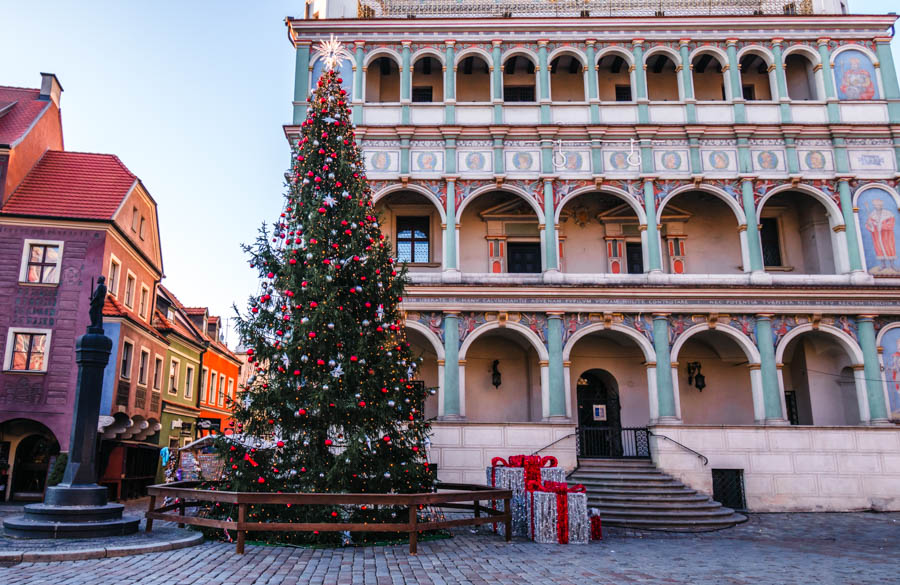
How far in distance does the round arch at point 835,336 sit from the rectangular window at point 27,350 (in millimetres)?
21803

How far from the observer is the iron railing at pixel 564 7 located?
24.5m

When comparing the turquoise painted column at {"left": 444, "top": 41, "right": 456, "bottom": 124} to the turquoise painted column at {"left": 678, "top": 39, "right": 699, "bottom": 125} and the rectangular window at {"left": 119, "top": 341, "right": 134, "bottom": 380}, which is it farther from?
the rectangular window at {"left": 119, "top": 341, "right": 134, "bottom": 380}

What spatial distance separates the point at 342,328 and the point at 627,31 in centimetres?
1692

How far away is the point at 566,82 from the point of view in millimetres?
24688

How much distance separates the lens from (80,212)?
21562mm

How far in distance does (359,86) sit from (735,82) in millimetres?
12514

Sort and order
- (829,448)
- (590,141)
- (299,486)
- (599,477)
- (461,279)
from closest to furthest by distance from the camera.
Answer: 1. (299,486)
2. (599,477)
3. (829,448)
4. (461,279)
5. (590,141)

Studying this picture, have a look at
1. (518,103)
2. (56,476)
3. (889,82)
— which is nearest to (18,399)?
(56,476)

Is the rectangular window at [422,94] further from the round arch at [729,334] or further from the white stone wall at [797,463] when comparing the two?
the white stone wall at [797,463]

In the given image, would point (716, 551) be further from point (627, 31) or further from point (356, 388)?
point (627, 31)

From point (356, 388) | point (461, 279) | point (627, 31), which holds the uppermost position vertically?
point (627, 31)

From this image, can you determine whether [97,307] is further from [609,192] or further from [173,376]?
[173,376]

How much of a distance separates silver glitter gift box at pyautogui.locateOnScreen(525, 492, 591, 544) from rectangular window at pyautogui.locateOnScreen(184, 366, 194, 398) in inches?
884

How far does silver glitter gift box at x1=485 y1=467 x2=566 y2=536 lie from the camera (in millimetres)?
12375
